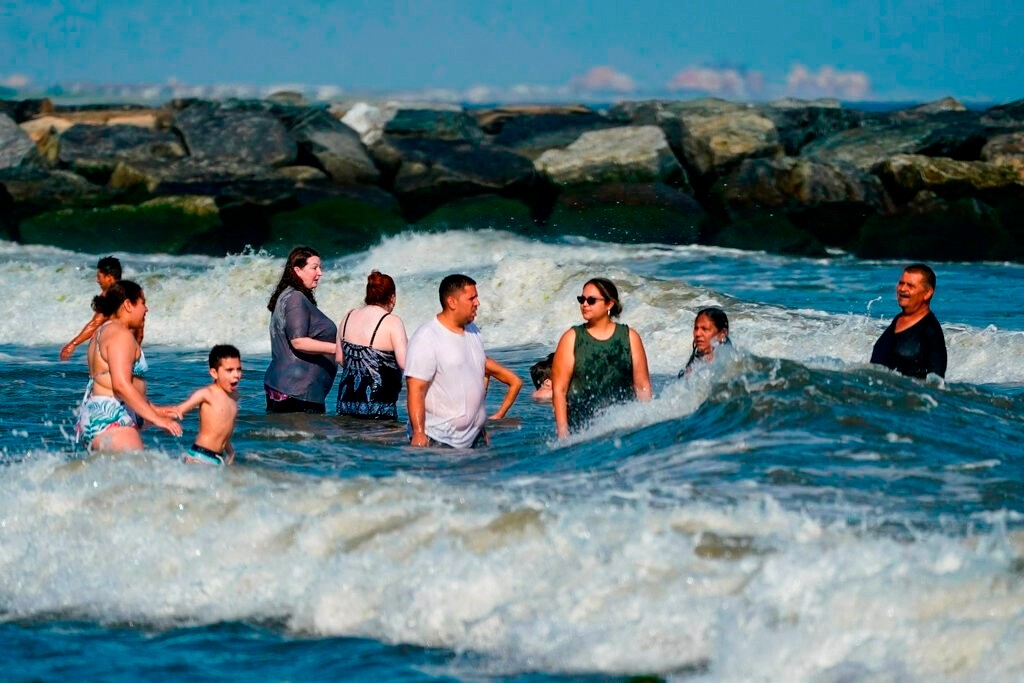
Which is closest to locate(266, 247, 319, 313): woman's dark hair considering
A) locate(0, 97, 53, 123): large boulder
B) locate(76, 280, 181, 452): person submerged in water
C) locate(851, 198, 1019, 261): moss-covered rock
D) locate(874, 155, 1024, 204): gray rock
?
locate(76, 280, 181, 452): person submerged in water

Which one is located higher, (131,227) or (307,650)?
(131,227)

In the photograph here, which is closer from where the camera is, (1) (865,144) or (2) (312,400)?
(2) (312,400)

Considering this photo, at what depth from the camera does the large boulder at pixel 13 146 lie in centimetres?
3478

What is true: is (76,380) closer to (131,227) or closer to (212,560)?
(212,560)

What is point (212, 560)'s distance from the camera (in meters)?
7.08

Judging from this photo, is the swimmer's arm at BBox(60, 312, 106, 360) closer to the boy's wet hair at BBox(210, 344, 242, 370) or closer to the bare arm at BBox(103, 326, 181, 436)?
the bare arm at BBox(103, 326, 181, 436)

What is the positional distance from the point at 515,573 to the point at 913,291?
3.91 metres

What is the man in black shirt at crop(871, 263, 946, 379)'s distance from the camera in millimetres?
9266

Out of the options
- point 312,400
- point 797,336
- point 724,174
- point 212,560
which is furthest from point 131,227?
point 212,560

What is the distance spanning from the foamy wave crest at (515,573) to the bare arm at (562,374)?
1181 mm

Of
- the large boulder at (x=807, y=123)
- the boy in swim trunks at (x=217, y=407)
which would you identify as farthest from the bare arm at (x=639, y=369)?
the large boulder at (x=807, y=123)

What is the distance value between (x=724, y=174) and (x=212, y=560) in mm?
26675

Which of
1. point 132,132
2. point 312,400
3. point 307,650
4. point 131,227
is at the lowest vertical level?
point 307,650

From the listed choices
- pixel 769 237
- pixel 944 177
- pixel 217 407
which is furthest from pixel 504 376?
pixel 944 177
